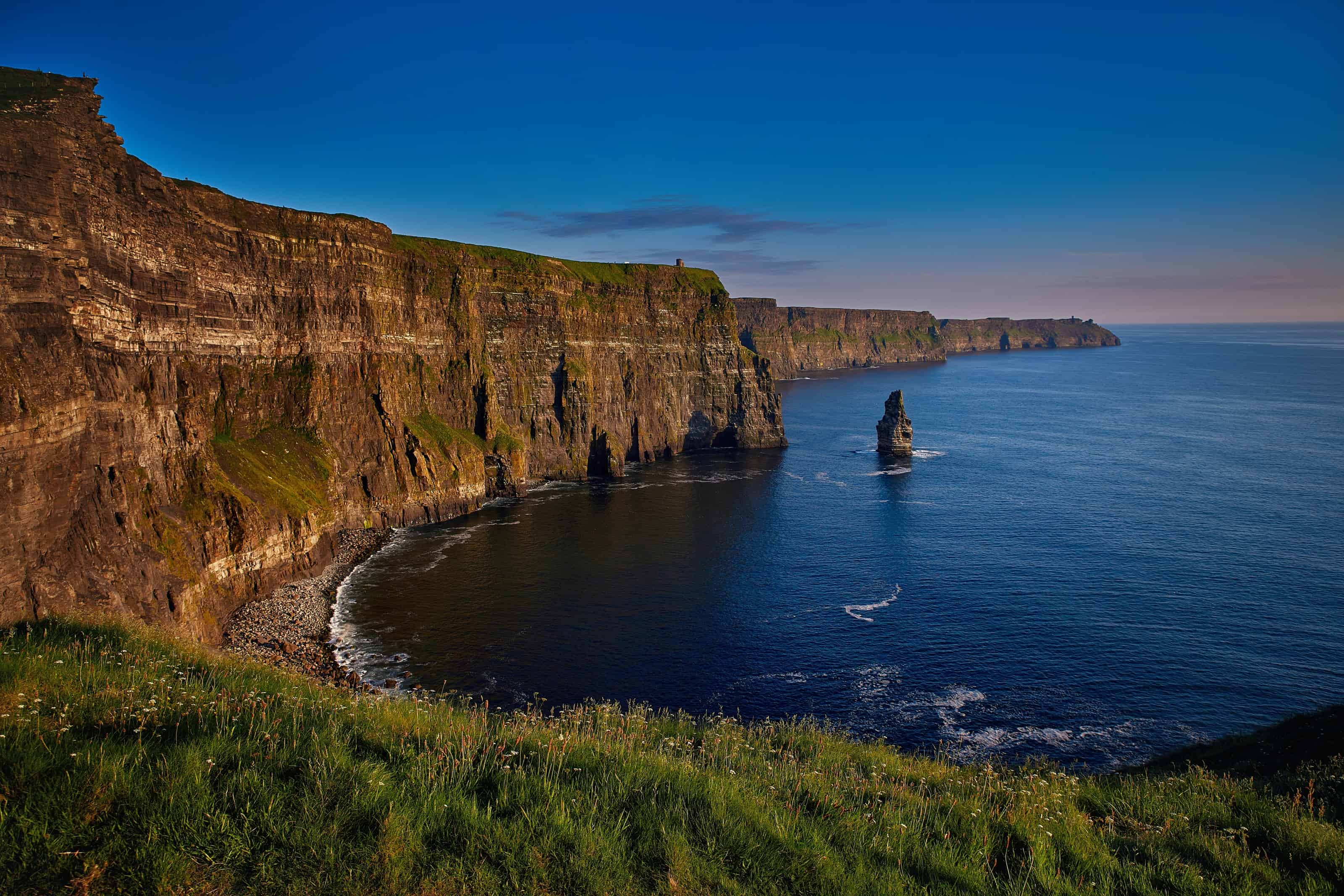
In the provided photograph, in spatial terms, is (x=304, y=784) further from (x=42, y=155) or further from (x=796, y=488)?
(x=796, y=488)

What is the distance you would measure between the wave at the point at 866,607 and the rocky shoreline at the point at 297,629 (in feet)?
126

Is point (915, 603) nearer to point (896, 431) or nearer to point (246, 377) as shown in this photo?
point (246, 377)

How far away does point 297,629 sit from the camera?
55.1 m

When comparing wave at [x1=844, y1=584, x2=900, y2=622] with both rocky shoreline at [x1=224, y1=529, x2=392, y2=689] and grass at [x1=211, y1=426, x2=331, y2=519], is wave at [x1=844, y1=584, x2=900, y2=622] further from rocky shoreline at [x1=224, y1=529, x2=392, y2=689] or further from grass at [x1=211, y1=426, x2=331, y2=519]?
grass at [x1=211, y1=426, x2=331, y2=519]

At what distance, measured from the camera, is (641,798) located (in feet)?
41.3

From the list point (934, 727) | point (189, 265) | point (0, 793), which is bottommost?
point (934, 727)

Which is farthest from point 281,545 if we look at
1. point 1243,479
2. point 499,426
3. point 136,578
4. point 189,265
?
point 1243,479

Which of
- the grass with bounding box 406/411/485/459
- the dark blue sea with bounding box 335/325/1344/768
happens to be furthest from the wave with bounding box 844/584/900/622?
the grass with bounding box 406/411/485/459

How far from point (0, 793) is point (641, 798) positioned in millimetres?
8976

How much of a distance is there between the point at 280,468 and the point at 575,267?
81.7 meters

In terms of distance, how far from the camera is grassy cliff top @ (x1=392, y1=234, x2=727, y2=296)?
11106 cm

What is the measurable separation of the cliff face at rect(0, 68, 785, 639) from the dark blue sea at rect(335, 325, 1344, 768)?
10.1 m

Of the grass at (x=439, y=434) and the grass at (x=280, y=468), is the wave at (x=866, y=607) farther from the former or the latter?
the grass at (x=439, y=434)

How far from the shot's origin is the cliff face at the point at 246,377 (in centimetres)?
3969
